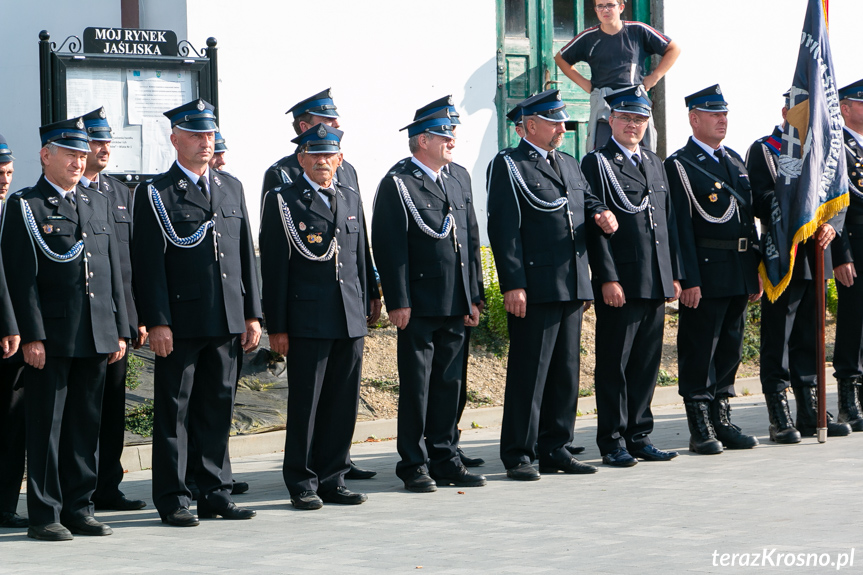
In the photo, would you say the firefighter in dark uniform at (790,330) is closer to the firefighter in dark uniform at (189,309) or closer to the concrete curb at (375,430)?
the concrete curb at (375,430)

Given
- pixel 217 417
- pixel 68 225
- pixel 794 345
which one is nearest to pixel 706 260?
pixel 794 345

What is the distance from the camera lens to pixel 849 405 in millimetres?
8930

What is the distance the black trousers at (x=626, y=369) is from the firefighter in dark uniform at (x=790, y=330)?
1009 millimetres

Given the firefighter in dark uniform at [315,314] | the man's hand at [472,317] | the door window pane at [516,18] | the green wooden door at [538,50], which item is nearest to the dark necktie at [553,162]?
the man's hand at [472,317]

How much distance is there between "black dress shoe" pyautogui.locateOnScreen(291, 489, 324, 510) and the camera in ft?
22.1

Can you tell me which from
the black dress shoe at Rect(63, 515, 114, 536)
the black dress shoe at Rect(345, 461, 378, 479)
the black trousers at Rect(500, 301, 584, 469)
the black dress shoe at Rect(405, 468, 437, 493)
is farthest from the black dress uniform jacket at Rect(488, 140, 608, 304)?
the black dress shoe at Rect(63, 515, 114, 536)

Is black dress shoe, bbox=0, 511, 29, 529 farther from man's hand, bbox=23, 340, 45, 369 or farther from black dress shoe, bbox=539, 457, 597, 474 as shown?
black dress shoe, bbox=539, 457, 597, 474

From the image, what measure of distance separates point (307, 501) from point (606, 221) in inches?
94.3

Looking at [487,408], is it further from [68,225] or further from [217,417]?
[68,225]

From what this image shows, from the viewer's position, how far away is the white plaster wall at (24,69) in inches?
497

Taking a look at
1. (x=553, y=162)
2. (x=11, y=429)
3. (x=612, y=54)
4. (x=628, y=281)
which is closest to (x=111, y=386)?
(x=11, y=429)

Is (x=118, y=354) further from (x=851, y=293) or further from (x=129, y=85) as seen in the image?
(x=851, y=293)

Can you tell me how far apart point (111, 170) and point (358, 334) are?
10.4 ft

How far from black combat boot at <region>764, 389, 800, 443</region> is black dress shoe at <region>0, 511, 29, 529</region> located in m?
4.72
